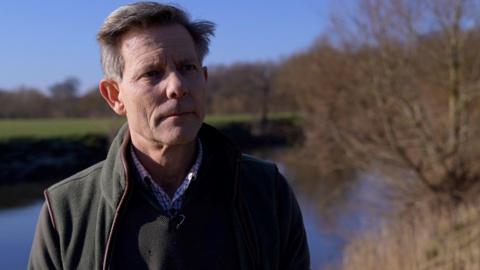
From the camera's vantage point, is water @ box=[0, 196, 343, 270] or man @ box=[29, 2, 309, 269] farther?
water @ box=[0, 196, 343, 270]

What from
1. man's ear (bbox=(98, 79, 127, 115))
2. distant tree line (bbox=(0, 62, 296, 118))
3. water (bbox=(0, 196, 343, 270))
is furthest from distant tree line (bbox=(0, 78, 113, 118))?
man's ear (bbox=(98, 79, 127, 115))

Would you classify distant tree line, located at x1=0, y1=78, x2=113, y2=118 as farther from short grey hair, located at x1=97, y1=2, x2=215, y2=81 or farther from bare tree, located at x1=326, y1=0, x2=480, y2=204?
short grey hair, located at x1=97, y1=2, x2=215, y2=81

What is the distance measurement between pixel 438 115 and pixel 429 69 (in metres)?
0.90

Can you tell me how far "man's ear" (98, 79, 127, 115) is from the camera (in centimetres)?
158

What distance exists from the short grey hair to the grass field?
13.2 metres

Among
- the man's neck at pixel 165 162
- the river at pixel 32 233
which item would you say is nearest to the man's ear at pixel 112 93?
the man's neck at pixel 165 162

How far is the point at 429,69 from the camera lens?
426 inches

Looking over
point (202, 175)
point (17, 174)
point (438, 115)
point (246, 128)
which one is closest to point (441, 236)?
point (438, 115)

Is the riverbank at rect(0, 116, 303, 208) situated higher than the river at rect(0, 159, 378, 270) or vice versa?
the riverbank at rect(0, 116, 303, 208)

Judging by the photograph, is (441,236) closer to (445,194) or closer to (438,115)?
(445,194)

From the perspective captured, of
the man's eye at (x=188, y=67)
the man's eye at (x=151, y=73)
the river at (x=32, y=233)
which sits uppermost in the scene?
the man's eye at (x=188, y=67)

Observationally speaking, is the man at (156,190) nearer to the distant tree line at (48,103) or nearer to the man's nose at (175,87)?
the man's nose at (175,87)

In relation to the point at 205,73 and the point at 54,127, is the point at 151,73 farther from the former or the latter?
the point at 54,127

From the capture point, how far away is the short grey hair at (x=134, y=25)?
57.4 inches
